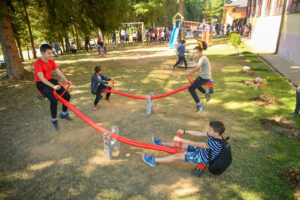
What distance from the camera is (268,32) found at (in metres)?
17.8

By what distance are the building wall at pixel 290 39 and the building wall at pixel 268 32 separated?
2078mm

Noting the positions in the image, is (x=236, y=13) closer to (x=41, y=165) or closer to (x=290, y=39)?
(x=290, y=39)

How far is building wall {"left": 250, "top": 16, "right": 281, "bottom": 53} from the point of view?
15.9m

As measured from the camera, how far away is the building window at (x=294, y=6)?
11844mm

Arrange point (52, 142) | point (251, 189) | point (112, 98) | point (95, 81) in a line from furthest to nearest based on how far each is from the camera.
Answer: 1. point (112, 98)
2. point (95, 81)
3. point (52, 142)
4. point (251, 189)

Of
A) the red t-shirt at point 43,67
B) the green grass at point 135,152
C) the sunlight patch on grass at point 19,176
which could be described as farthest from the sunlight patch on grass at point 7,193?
the red t-shirt at point 43,67

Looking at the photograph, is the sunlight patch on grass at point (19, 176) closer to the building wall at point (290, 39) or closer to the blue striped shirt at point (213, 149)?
the blue striped shirt at point (213, 149)

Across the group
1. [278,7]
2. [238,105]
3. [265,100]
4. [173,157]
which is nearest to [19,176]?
[173,157]

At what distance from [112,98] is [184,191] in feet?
16.4

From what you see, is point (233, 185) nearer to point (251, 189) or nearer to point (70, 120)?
point (251, 189)

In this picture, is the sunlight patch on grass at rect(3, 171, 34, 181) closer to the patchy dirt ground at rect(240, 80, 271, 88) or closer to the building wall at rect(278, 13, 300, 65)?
the patchy dirt ground at rect(240, 80, 271, 88)

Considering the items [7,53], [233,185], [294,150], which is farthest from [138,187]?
[7,53]

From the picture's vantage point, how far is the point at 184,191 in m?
3.17

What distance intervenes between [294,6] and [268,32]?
5752 mm
